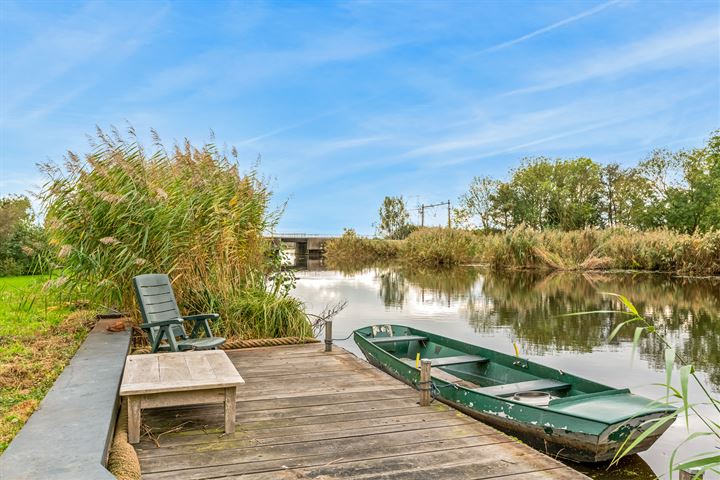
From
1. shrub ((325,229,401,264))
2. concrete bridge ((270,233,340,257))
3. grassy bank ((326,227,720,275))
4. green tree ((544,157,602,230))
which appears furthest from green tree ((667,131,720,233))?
concrete bridge ((270,233,340,257))

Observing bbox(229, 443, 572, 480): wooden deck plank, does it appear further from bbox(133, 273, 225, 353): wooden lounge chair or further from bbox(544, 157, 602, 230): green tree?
bbox(544, 157, 602, 230): green tree

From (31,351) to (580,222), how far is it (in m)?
45.1

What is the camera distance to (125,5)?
393 inches

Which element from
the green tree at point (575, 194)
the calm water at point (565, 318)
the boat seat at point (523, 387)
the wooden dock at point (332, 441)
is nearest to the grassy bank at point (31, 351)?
the wooden dock at point (332, 441)

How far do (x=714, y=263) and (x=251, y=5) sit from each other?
19968 mm

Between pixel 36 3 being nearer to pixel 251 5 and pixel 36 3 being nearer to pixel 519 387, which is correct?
pixel 251 5

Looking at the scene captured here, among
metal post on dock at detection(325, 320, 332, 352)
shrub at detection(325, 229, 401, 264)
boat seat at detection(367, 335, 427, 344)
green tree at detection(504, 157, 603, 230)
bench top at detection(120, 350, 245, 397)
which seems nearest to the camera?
bench top at detection(120, 350, 245, 397)

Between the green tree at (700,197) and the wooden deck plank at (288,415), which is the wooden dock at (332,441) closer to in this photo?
the wooden deck plank at (288,415)

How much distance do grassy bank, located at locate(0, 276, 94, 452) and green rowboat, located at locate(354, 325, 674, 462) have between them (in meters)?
3.25

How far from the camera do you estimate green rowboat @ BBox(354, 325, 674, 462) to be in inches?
170

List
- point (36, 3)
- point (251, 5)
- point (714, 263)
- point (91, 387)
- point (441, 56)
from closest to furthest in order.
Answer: point (91, 387), point (36, 3), point (251, 5), point (441, 56), point (714, 263)

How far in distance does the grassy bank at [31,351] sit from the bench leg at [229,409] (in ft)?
4.48

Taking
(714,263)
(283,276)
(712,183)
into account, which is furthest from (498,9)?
(712,183)

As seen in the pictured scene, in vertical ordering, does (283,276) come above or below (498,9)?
→ below
